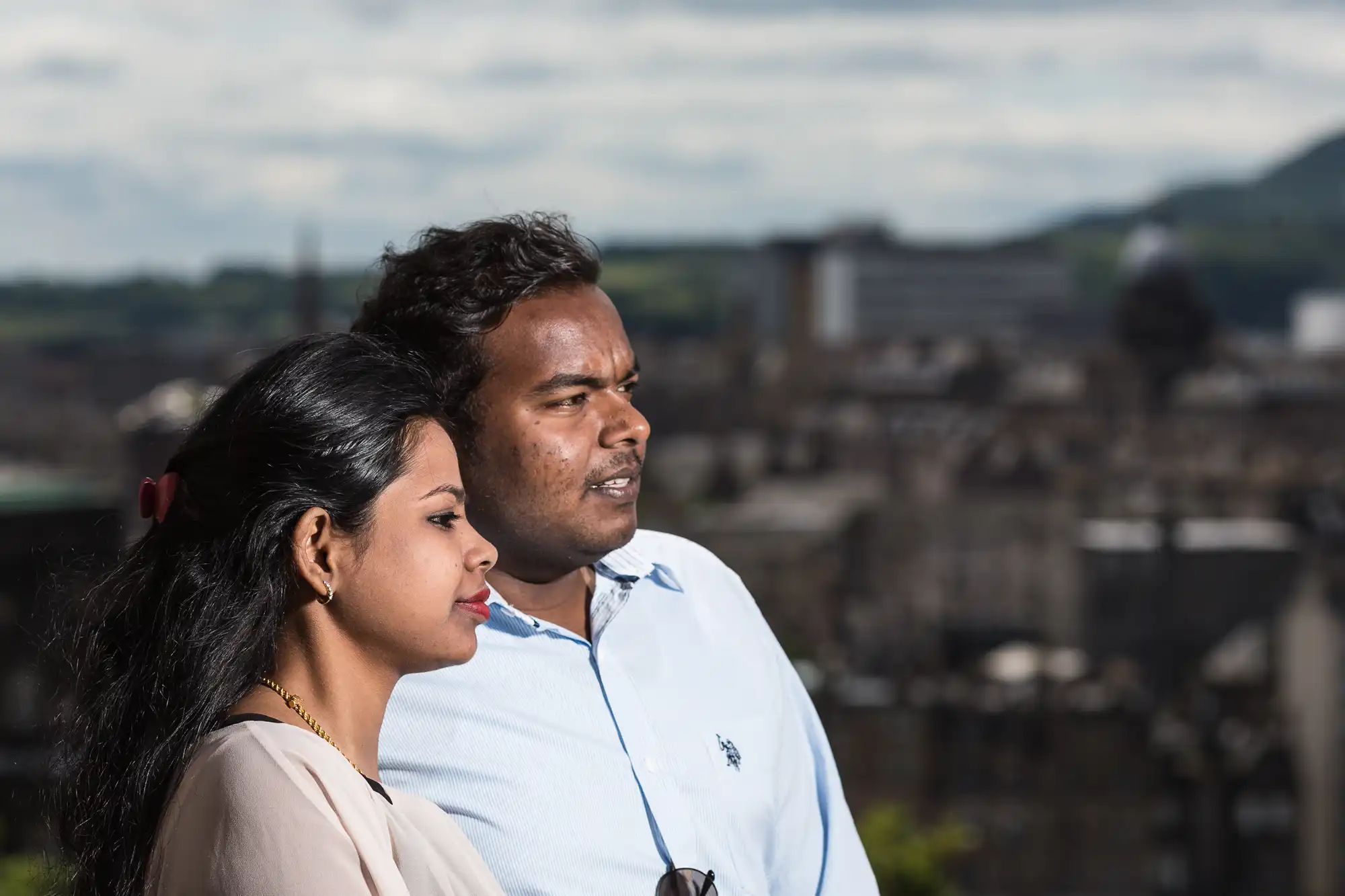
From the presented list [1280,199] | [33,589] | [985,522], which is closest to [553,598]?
[33,589]

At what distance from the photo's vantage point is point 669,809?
1.83 m

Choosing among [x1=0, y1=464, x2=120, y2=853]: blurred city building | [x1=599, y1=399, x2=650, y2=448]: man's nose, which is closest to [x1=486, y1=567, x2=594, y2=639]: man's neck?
[x1=599, y1=399, x2=650, y2=448]: man's nose

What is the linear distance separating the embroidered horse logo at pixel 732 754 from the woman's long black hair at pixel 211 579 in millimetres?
500

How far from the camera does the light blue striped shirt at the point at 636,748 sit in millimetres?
1796

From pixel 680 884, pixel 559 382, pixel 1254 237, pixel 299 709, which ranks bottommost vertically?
pixel 680 884

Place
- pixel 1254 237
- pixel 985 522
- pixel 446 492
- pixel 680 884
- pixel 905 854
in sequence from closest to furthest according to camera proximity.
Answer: pixel 446 492, pixel 680 884, pixel 905 854, pixel 985 522, pixel 1254 237

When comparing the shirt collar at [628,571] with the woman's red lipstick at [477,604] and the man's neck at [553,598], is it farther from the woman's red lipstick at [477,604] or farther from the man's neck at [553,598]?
the woman's red lipstick at [477,604]

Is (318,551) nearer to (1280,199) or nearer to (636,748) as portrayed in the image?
(636,748)

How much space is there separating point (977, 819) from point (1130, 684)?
4885mm

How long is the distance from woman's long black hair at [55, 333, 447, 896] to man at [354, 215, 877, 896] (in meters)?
0.31

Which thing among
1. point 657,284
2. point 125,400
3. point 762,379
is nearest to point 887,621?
point 762,379

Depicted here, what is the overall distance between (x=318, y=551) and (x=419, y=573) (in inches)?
3.1

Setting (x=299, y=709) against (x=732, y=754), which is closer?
Answer: (x=299, y=709)

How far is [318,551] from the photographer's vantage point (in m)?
1.50
